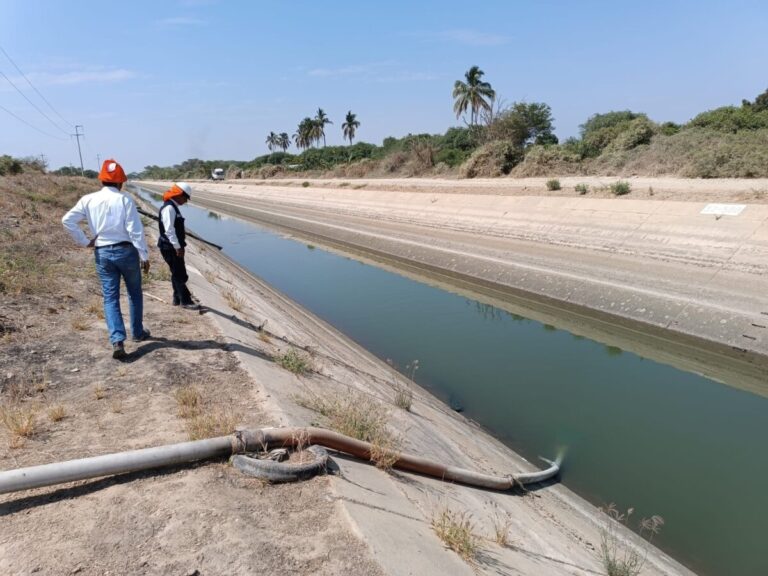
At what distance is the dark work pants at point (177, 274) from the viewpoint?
24.4 feet

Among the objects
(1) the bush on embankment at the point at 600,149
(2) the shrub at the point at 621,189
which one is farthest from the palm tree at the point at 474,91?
(2) the shrub at the point at 621,189

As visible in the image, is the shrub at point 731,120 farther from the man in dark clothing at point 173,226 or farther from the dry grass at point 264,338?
the man in dark clothing at point 173,226

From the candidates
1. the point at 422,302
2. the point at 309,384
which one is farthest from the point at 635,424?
the point at 422,302

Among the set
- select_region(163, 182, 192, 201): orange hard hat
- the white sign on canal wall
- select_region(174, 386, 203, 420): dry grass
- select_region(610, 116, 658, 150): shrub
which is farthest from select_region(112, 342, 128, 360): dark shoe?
select_region(610, 116, 658, 150): shrub

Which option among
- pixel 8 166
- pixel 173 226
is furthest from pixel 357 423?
pixel 8 166

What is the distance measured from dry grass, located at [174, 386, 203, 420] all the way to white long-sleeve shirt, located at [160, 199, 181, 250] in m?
3.07

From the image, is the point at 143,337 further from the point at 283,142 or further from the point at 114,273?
the point at 283,142

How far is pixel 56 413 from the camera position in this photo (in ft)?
14.0

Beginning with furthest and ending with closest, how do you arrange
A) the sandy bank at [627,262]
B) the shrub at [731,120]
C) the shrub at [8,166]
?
the shrub at [8,166]
the shrub at [731,120]
the sandy bank at [627,262]

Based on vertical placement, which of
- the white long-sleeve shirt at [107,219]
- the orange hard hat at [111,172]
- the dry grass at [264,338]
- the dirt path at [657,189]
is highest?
the orange hard hat at [111,172]

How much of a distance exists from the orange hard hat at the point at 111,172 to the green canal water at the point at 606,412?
591cm

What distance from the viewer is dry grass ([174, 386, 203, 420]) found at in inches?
174

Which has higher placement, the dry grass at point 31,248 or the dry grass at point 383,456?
the dry grass at point 31,248

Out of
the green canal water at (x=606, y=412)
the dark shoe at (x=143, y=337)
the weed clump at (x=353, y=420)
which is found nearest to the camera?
the weed clump at (x=353, y=420)
